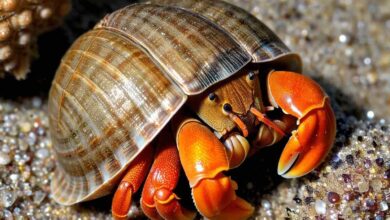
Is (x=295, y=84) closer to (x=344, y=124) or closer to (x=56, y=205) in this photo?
(x=344, y=124)

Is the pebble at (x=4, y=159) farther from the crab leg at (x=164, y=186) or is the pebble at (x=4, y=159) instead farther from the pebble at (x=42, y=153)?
the crab leg at (x=164, y=186)

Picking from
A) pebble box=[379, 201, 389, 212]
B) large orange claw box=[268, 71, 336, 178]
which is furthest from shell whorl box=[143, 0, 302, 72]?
pebble box=[379, 201, 389, 212]

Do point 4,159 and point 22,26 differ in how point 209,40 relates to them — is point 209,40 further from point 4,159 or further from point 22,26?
point 4,159

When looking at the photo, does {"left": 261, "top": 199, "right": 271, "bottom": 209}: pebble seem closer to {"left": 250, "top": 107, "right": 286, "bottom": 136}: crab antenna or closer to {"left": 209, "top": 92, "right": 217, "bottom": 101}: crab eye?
{"left": 250, "top": 107, "right": 286, "bottom": 136}: crab antenna

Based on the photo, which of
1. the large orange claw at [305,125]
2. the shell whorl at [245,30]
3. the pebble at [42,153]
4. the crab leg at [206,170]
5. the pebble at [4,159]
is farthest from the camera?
the pebble at [42,153]

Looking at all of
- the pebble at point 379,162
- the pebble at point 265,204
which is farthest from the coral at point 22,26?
the pebble at point 379,162

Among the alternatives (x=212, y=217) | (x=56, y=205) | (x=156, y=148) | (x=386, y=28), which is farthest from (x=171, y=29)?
(x=386, y=28)

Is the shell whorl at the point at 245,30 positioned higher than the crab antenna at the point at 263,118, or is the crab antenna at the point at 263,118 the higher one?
the shell whorl at the point at 245,30
